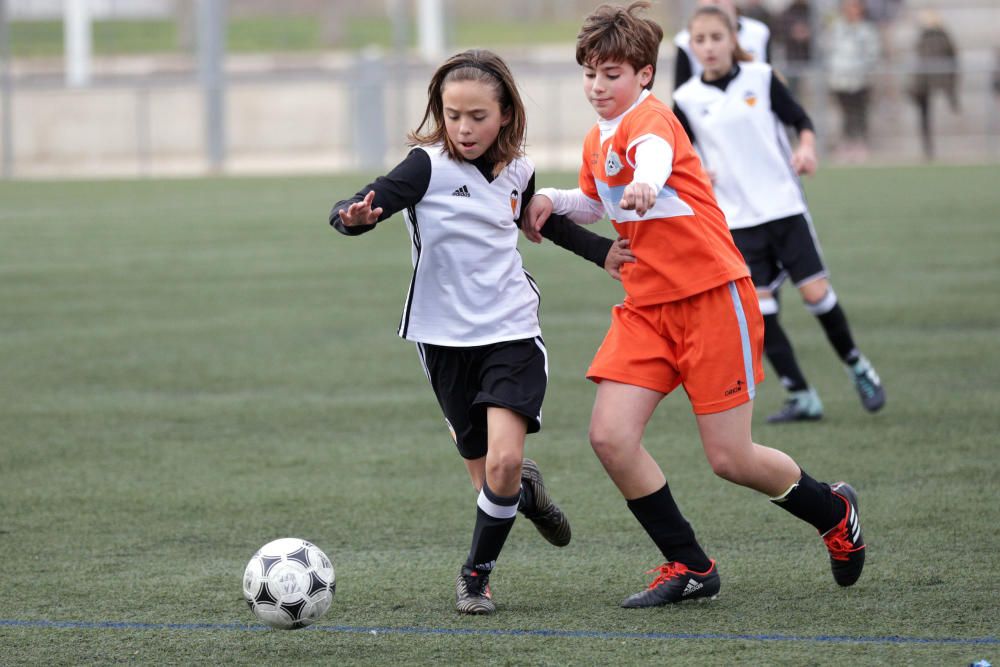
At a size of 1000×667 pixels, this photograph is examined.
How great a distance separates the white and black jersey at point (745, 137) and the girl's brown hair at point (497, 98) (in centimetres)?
260

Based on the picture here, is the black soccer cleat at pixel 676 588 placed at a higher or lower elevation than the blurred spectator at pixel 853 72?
lower

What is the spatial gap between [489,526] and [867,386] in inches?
128

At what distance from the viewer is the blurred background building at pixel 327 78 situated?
24391 mm

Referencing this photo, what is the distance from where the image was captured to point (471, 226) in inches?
175

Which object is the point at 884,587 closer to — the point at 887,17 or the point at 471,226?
the point at 471,226

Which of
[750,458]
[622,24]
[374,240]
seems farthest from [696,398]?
[374,240]

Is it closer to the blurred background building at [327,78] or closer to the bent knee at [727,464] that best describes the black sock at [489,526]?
the bent knee at [727,464]

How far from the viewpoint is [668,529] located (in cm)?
445

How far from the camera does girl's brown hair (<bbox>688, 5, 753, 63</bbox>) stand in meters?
6.70

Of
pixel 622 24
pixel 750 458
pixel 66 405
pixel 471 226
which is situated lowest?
pixel 66 405

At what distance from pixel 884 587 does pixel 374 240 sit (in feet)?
38.9

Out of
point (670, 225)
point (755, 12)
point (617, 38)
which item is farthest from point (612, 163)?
point (755, 12)

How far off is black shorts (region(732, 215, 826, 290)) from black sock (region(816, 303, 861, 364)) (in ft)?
0.72

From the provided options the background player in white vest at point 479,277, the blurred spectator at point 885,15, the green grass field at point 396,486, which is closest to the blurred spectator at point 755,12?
the blurred spectator at point 885,15
